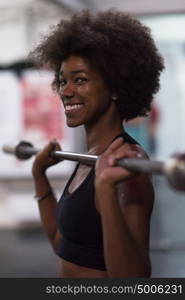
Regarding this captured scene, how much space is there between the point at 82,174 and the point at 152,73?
0.29 m

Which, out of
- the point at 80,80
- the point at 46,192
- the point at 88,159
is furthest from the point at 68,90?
the point at 46,192

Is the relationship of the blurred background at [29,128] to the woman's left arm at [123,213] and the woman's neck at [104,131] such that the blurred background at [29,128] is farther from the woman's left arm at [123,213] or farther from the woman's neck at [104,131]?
the woman's left arm at [123,213]

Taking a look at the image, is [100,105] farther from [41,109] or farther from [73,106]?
[41,109]

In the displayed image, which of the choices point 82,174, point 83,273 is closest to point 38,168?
point 82,174

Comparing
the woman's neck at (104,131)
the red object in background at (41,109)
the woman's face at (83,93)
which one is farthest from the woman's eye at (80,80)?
the red object in background at (41,109)

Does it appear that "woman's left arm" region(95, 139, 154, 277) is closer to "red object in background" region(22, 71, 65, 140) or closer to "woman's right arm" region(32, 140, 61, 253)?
"woman's right arm" region(32, 140, 61, 253)

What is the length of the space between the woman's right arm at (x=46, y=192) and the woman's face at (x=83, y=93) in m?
0.29

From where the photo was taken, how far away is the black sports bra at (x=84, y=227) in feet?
3.26

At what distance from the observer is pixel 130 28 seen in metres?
1.11

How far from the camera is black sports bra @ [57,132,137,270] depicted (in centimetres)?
99

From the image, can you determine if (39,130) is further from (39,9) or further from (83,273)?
(83,273)

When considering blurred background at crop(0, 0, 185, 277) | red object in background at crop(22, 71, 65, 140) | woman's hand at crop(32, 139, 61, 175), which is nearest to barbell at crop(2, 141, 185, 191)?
woman's hand at crop(32, 139, 61, 175)

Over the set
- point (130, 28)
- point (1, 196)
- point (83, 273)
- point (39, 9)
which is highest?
point (39, 9)

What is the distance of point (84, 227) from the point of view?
1008 millimetres
